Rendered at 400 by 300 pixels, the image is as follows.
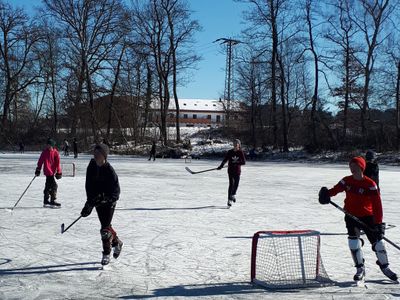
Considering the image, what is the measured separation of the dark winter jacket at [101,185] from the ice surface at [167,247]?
0.83 metres

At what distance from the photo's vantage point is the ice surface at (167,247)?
5.02 m

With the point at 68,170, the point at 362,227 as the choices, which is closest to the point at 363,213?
the point at 362,227

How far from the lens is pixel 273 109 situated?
138ft

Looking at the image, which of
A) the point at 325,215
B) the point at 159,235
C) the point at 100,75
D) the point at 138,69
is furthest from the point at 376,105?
the point at 159,235

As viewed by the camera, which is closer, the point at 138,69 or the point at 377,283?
the point at 377,283

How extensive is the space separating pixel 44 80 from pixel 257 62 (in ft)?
83.9

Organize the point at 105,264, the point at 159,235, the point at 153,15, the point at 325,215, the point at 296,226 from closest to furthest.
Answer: the point at 105,264
the point at 159,235
the point at 296,226
the point at 325,215
the point at 153,15

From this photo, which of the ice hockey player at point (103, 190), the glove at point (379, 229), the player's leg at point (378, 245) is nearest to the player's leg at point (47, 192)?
the ice hockey player at point (103, 190)

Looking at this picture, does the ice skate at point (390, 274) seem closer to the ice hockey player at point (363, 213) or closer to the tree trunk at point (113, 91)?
the ice hockey player at point (363, 213)

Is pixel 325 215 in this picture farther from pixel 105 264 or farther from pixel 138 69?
pixel 138 69

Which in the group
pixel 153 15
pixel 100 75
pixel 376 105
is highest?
pixel 153 15

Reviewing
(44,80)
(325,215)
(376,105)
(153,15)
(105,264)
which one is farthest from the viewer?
(44,80)

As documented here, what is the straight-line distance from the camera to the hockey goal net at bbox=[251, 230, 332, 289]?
5211mm

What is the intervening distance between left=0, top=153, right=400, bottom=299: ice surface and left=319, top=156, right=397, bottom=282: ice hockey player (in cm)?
24
